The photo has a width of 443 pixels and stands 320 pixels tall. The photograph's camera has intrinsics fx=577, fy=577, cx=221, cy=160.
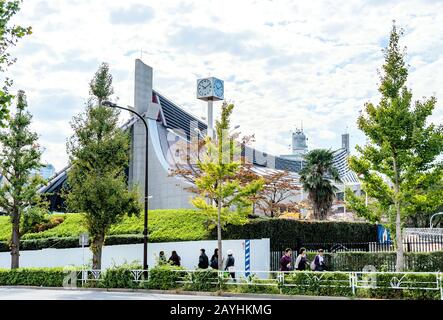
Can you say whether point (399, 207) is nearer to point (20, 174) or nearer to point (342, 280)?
point (342, 280)

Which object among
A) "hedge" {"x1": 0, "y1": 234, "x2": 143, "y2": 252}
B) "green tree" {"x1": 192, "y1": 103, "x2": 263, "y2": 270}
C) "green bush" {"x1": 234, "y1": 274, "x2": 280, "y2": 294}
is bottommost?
"green bush" {"x1": 234, "y1": 274, "x2": 280, "y2": 294}

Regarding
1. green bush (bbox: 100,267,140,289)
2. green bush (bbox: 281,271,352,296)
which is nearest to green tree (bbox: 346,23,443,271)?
green bush (bbox: 281,271,352,296)

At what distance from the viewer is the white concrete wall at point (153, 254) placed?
27359 millimetres

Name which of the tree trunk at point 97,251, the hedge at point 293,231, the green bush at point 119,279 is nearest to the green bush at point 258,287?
the green bush at point 119,279

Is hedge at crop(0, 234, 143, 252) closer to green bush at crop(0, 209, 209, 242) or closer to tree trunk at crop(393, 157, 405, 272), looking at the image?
green bush at crop(0, 209, 209, 242)

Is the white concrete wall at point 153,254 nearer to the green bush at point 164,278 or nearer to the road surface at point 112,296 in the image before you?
the green bush at point 164,278

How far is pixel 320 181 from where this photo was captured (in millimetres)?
43719

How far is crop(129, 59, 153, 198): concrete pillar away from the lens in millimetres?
67875

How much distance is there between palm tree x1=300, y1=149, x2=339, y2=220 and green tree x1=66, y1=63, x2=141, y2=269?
18.8 m
